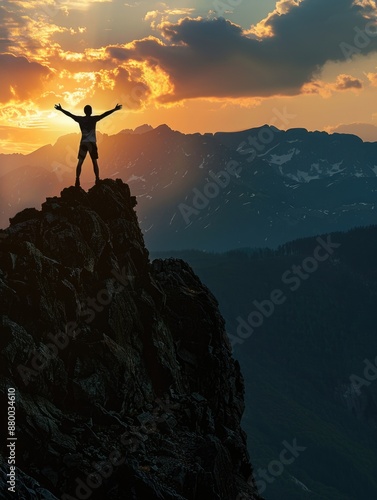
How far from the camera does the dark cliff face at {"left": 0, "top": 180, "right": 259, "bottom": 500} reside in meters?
25.5

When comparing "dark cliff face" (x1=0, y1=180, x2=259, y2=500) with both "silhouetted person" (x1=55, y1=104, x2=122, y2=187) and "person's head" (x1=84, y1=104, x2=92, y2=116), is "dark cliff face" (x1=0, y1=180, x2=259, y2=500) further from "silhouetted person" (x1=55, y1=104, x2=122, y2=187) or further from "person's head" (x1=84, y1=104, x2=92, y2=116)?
"person's head" (x1=84, y1=104, x2=92, y2=116)

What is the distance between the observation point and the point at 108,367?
3022 cm

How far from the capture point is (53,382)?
1099 inches

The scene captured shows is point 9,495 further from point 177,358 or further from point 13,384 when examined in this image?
point 177,358

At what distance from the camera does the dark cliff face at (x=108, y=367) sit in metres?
25.5

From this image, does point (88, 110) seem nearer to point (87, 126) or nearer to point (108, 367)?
point (87, 126)

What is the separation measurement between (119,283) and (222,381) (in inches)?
340

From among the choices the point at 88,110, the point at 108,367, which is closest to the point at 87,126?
the point at 88,110

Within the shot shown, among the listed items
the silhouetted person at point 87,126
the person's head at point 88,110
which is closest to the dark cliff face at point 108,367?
the silhouetted person at point 87,126

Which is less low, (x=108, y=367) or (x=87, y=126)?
(x=87, y=126)

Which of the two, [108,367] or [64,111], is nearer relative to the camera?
[108,367]

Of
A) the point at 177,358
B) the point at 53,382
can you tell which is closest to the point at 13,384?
the point at 53,382

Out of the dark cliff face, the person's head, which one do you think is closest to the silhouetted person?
the person's head

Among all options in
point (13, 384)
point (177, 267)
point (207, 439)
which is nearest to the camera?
point (13, 384)
